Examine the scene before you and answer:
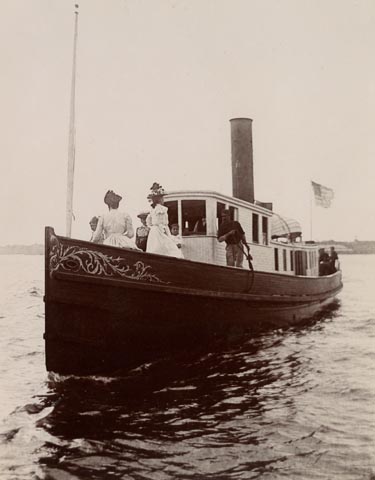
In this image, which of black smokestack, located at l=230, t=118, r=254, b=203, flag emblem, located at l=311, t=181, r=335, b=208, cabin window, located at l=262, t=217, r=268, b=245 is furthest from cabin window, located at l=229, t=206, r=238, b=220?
flag emblem, located at l=311, t=181, r=335, b=208

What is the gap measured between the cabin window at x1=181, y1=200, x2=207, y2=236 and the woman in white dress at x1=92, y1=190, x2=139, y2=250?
8.13 feet

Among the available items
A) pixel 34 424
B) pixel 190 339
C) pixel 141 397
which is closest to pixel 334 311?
pixel 190 339

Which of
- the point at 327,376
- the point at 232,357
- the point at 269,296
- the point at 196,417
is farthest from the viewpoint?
the point at 269,296

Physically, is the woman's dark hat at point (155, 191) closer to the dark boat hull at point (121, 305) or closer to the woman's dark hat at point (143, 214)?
the dark boat hull at point (121, 305)

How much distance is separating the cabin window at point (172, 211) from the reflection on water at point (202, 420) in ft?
8.58

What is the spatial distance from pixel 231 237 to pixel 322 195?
428 inches

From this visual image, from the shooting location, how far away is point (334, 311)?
55.4ft

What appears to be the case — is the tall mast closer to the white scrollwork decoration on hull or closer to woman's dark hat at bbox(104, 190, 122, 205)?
the white scrollwork decoration on hull

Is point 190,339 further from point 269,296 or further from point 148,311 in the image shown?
point 269,296

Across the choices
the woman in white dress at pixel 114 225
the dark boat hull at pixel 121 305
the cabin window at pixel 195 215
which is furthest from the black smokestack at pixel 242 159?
the woman in white dress at pixel 114 225

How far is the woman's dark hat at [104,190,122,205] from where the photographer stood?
730 centimetres

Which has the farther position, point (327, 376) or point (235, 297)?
point (235, 297)

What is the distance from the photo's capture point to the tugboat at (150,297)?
6566mm

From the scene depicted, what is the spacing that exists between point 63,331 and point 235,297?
10.9 feet
